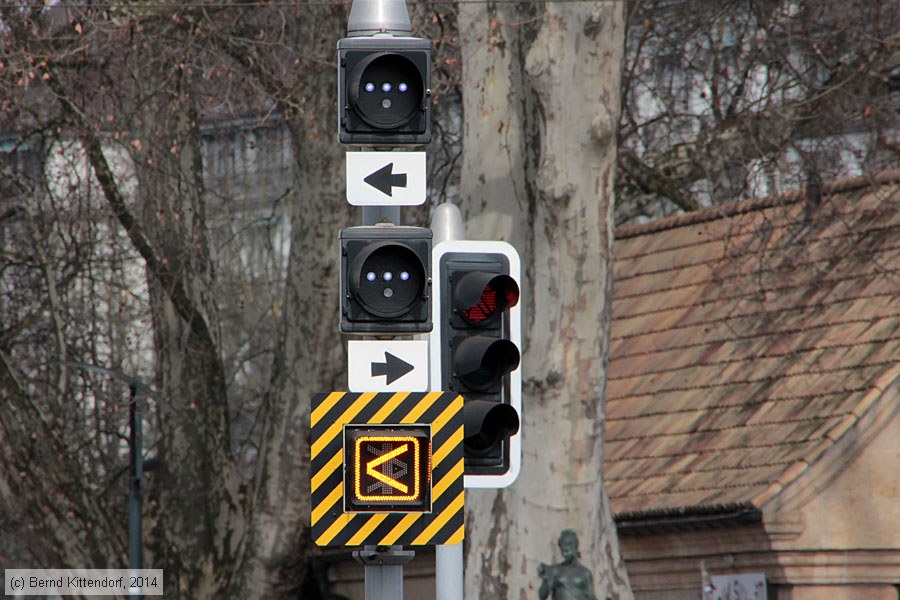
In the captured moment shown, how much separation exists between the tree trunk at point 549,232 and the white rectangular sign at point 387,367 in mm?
6412

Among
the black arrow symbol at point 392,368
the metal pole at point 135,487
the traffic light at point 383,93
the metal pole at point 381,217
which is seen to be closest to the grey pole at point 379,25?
the metal pole at point 381,217

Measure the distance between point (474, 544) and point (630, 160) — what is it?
9154mm

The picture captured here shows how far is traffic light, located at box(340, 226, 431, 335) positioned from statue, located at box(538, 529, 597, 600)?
611 centimetres

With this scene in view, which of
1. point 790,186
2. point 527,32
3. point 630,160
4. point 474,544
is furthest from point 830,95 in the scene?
point 474,544

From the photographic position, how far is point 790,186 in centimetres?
2109

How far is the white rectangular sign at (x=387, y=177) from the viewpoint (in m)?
7.30

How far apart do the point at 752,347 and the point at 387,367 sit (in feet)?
34.6

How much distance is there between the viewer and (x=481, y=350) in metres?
7.64

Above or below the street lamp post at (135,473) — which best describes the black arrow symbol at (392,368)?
below

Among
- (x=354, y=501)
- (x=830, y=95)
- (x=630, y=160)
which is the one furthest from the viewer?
(x=630, y=160)

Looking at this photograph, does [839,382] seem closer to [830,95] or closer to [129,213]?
[830,95]

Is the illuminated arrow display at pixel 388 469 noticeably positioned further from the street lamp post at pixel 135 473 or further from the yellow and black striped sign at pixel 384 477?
the street lamp post at pixel 135 473

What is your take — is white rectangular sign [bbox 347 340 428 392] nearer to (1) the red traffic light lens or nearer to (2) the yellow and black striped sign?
(2) the yellow and black striped sign

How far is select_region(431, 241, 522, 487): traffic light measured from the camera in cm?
763
